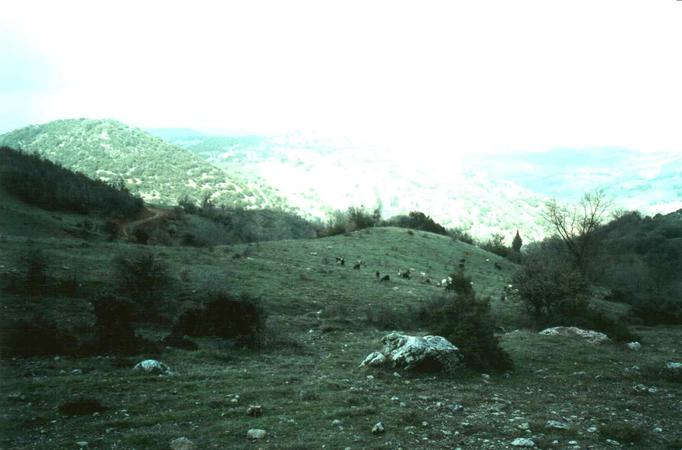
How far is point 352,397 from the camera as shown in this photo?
938 cm

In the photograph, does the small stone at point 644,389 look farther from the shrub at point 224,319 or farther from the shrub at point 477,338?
the shrub at point 224,319

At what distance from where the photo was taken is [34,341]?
38.3 feet

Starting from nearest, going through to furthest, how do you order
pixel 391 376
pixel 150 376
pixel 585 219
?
1. pixel 150 376
2. pixel 391 376
3. pixel 585 219

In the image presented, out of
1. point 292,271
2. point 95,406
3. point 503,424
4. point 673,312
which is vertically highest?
point 95,406

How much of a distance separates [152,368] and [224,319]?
16.3 feet

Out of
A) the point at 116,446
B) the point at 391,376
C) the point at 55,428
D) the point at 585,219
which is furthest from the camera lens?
the point at 585,219

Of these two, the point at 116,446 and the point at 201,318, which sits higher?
the point at 116,446

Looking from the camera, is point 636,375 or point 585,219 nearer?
point 636,375

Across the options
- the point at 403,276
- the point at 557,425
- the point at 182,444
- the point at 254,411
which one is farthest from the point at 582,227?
the point at 182,444

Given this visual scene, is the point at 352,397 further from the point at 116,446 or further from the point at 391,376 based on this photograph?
the point at 116,446

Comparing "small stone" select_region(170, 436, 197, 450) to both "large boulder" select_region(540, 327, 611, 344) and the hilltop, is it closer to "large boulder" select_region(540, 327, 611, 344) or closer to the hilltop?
"large boulder" select_region(540, 327, 611, 344)

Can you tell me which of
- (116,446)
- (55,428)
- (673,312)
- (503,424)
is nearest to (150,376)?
(55,428)

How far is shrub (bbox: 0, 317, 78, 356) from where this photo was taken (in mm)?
11367

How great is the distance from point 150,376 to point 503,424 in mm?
8008
